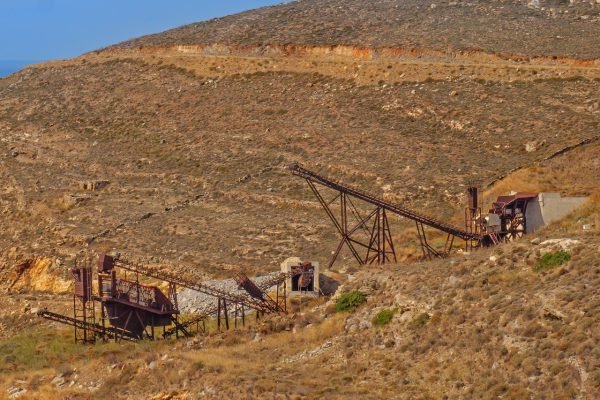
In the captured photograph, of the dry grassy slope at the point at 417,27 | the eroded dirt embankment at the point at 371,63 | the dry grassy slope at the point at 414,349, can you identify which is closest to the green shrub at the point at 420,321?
the dry grassy slope at the point at 414,349

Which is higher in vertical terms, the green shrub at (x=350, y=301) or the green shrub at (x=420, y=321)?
the green shrub at (x=350, y=301)

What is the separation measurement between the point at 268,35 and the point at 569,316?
58.0m

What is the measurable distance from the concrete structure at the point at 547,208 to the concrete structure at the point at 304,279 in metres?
7.09

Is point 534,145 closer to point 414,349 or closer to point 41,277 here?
point 41,277

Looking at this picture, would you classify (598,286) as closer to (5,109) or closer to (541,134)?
(541,134)

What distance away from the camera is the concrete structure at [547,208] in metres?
38.5

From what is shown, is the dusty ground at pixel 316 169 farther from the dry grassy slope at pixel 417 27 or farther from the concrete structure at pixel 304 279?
the concrete structure at pixel 304 279

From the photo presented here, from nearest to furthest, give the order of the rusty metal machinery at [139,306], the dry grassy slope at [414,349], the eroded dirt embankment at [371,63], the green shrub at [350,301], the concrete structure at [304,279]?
the dry grassy slope at [414,349]
the green shrub at [350,301]
the rusty metal machinery at [139,306]
the concrete structure at [304,279]
the eroded dirt embankment at [371,63]

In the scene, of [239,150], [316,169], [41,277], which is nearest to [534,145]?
[316,169]

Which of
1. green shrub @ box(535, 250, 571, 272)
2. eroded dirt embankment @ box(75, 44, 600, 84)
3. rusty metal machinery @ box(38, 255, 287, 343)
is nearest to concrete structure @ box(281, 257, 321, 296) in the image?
rusty metal machinery @ box(38, 255, 287, 343)

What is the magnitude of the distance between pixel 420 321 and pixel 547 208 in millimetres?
11709

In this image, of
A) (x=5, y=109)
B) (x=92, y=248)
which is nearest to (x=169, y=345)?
(x=92, y=248)

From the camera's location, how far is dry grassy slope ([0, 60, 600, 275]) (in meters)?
52.7

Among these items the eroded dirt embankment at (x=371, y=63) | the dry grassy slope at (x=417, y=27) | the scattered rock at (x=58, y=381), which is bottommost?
the scattered rock at (x=58, y=381)
